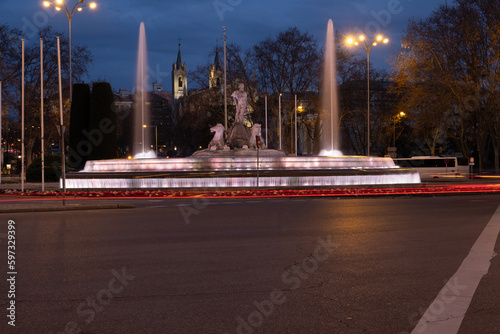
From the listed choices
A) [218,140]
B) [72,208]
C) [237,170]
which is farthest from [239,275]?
[218,140]

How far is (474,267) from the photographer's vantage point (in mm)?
8703

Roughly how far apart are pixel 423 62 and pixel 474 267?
43761 millimetres

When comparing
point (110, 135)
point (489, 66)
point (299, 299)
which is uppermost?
point (489, 66)

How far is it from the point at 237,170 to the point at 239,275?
2728 cm

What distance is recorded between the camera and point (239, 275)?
831 centimetres

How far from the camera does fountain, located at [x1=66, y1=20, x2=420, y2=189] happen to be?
30.2m

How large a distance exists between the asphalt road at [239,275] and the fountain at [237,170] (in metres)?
14.5

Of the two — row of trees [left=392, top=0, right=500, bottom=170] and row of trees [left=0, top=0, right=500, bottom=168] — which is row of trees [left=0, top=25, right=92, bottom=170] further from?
row of trees [left=392, top=0, right=500, bottom=170]

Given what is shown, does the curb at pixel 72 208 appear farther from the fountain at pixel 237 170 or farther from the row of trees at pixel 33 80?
the row of trees at pixel 33 80

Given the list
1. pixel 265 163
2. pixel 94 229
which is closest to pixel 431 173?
pixel 265 163

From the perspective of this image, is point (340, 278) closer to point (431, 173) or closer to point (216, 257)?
point (216, 257)

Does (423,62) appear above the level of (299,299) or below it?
above

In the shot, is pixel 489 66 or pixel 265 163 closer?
pixel 265 163

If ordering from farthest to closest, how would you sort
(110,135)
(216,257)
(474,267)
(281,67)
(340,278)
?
(281,67) → (110,135) → (216,257) → (474,267) → (340,278)
